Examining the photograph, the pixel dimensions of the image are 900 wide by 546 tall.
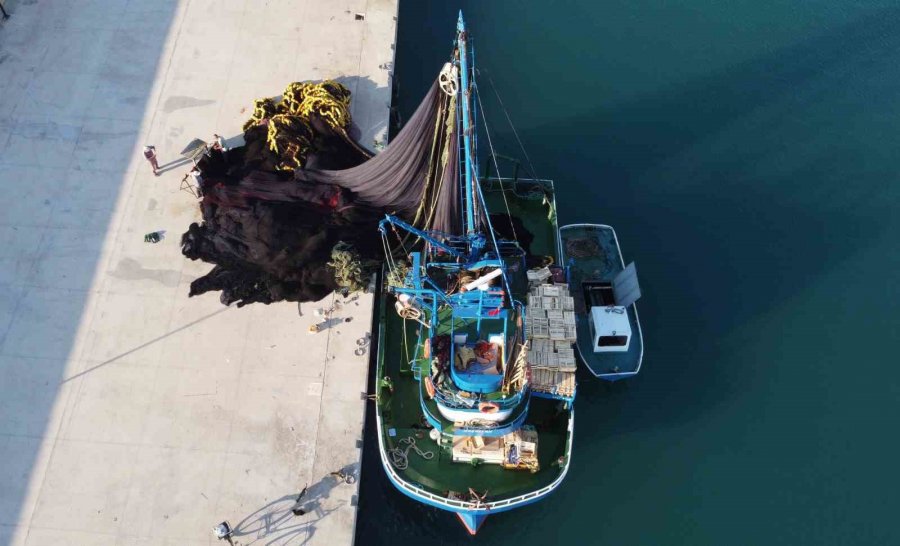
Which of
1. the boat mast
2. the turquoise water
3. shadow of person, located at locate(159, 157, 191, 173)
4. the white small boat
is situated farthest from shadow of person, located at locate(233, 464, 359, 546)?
shadow of person, located at locate(159, 157, 191, 173)

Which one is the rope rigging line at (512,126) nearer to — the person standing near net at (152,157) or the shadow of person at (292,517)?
the person standing near net at (152,157)

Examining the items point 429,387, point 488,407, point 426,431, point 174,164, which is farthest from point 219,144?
point 488,407

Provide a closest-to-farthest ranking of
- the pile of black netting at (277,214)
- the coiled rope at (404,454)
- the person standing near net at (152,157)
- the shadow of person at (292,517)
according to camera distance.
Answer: the shadow of person at (292,517), the coiled rope at (404,454), the pile of black netting at (277,214), the person standing near net at (152,157)

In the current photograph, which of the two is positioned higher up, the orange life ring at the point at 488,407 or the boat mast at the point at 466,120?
the boat mast at the point at 466,120

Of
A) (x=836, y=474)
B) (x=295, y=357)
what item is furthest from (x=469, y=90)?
(x=836, y=474)

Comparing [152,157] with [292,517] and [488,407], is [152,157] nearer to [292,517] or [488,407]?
[292,517]

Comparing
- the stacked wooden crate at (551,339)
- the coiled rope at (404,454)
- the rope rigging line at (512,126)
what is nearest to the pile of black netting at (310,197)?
the stacked wooden crate at (551,339)

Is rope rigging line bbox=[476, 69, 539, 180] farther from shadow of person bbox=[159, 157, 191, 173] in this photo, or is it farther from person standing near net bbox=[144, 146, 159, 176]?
person standing near net bbox=[144, 146, 159, 176]
